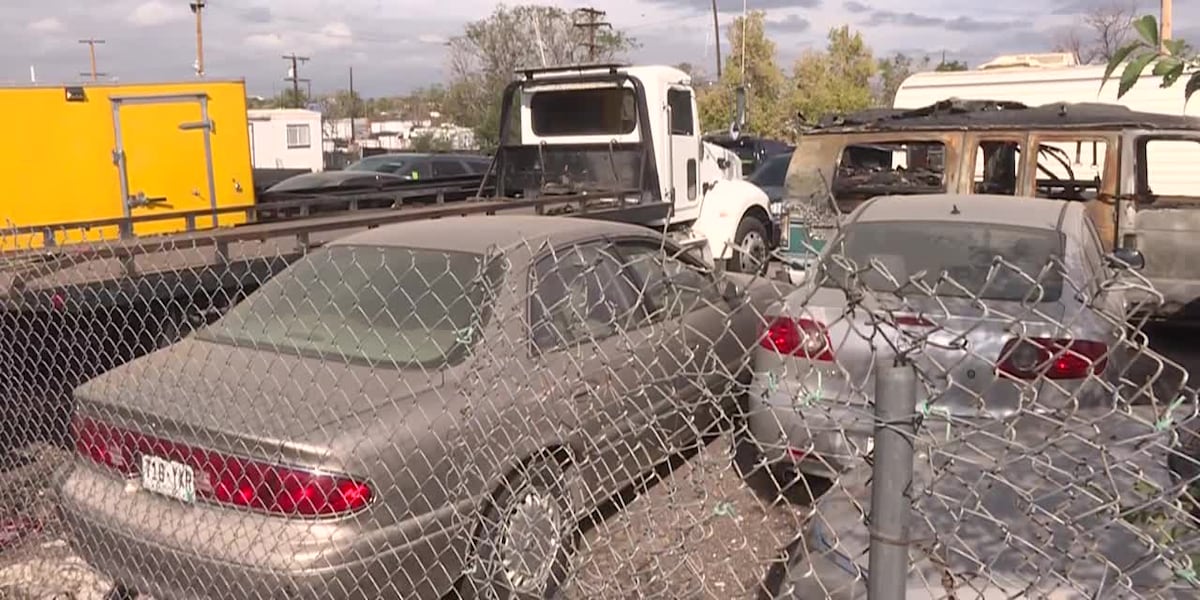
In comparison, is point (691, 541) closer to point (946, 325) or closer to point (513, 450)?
point (946, 325)

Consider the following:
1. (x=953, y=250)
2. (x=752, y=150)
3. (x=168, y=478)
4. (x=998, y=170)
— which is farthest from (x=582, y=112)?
(x=752, y=150)

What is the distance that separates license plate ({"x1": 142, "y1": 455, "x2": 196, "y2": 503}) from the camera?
11.7ft

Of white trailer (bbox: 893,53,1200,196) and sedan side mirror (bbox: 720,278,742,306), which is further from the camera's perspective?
white trailer (bbox: 893,53,1200,196)

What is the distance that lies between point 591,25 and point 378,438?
1528 inches

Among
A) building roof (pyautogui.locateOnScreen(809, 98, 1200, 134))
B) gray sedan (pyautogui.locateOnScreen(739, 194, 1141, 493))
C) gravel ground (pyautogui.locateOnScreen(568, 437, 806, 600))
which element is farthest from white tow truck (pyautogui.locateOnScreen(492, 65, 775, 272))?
gravel ground (pyautogui.locateOnScreen(568, 437, 806, 600))

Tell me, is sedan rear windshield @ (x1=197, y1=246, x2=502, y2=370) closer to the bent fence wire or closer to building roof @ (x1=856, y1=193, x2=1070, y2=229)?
the bent fence wire

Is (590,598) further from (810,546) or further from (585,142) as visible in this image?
(585,142)

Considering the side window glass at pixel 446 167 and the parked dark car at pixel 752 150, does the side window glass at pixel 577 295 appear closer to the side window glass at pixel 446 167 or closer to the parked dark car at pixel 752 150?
the parked dark car at pixel 752 150

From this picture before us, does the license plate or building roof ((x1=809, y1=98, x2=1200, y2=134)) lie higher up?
building roof ((x1=809, y1=98, x2=1200, y2=134))

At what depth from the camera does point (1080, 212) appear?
18.8 feet

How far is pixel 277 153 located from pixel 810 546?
125ft

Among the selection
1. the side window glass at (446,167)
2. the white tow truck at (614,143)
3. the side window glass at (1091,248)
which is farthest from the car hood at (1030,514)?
the side window glass at (446,167)

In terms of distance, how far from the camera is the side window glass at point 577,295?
13.0ft

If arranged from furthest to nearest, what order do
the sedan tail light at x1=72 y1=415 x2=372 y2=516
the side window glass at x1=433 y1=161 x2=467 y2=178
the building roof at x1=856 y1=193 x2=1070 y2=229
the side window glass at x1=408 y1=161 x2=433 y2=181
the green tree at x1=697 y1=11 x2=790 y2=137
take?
the green tree at x1=697 y1=11 x2=790 y2=137 → the side window glass at x1=433 y1=161 x2=467 y2=178 → the side window glass at x1=408 y1=161 x2=433 y2=181 → the building roof at x1=856 y1=193 x2=1070 y2=229 → the sedan tail light at x1=72 y1=415 x2=372 y2=516
